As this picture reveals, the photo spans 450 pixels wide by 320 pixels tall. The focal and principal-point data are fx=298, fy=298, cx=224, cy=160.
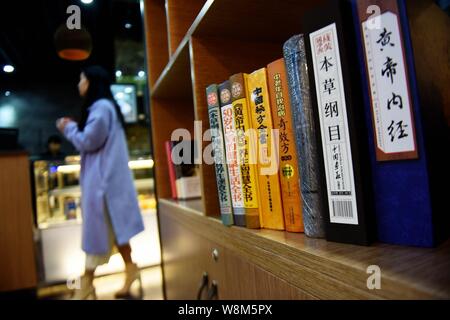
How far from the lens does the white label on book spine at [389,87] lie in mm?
330

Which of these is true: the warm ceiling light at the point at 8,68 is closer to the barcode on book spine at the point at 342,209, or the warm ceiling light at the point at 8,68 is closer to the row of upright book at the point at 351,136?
the row of upright book at the point at 351,136

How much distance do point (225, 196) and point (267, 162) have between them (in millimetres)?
130

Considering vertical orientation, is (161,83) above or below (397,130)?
above

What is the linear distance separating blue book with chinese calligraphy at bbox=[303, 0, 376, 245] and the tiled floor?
6.69 ft

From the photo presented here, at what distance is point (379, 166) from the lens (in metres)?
0.36

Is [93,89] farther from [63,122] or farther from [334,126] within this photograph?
[334,126]

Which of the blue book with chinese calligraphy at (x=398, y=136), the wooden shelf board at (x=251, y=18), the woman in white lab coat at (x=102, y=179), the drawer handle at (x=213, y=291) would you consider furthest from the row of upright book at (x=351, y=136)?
the woman in white lab coat at (x=102, y=179)

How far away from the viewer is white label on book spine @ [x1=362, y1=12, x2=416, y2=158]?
0.33 meters

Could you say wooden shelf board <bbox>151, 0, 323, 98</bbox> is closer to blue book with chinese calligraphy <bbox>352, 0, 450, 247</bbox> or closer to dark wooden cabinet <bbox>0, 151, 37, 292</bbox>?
blue book with chinese calligraphy <bbox>352, 0, 450, 247</bbox>

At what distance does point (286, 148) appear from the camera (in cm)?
48

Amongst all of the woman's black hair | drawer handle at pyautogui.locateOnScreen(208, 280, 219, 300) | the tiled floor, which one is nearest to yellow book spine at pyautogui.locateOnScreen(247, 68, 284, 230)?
drawer handle at pyautogui.locateOnScreen(208, 280, 219, 300)

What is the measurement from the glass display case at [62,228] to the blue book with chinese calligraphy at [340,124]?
108 inches
